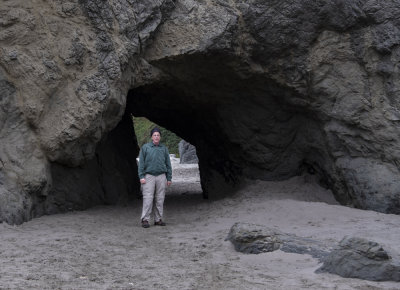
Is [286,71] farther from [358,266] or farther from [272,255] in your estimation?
[358,266]

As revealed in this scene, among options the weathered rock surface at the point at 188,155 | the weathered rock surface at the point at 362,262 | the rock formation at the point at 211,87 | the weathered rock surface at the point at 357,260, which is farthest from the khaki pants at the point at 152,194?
the weathered rock surface at the point at 188,155

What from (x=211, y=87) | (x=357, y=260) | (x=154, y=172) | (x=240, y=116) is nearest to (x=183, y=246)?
(x=154, y=172)

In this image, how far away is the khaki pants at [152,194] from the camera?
6.58 meters

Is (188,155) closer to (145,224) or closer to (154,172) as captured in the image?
(154,172)

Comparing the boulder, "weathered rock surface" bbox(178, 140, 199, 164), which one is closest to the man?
the boulder

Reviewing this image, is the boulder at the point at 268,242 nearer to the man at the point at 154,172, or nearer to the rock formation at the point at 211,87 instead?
the man at the point at 154,172

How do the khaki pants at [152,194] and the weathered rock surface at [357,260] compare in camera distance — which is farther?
the khaki pants at [152,194]

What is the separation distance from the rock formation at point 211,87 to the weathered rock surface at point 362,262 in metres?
3.33

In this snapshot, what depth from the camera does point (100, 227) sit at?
6.31 m

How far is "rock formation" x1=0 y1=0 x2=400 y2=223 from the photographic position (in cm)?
648

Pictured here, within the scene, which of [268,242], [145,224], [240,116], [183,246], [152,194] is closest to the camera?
[268,242]

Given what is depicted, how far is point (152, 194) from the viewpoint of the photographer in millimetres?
6637

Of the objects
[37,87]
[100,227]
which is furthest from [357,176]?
[37,87]

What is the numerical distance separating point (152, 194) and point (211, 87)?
252 centimetres
